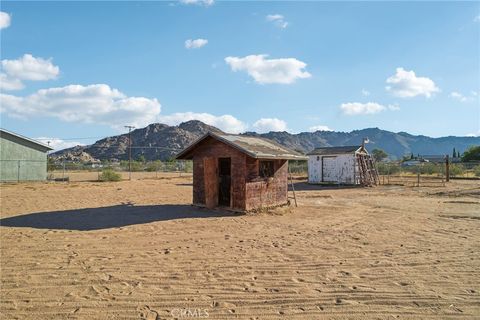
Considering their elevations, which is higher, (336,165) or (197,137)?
(197,137)

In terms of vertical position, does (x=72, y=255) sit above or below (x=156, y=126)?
below

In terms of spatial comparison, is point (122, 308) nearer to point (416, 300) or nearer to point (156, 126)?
point (416, 300)

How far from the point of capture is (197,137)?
87938 millimetres

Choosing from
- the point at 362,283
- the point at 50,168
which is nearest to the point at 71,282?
the point at 362,283

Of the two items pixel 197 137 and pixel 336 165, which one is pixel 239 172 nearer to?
pixel 336 165

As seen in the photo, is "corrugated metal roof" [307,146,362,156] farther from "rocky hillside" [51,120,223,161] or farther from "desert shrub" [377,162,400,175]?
"rocky hillside" [51,120,223,161]

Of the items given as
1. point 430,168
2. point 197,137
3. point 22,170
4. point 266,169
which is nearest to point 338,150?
point 266,169

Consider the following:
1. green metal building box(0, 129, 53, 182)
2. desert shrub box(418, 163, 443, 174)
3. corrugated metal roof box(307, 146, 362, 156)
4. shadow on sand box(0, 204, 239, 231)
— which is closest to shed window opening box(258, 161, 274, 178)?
shadow on sand box(0, 204, 239, 231)

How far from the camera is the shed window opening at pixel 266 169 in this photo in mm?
13797

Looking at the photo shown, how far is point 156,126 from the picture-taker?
129500mm

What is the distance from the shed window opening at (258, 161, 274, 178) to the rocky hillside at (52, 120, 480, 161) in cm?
6895

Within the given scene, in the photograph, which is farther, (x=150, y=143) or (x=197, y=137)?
(x=150, y=143)

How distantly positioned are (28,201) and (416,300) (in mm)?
15822

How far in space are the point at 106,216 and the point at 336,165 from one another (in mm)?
21214
